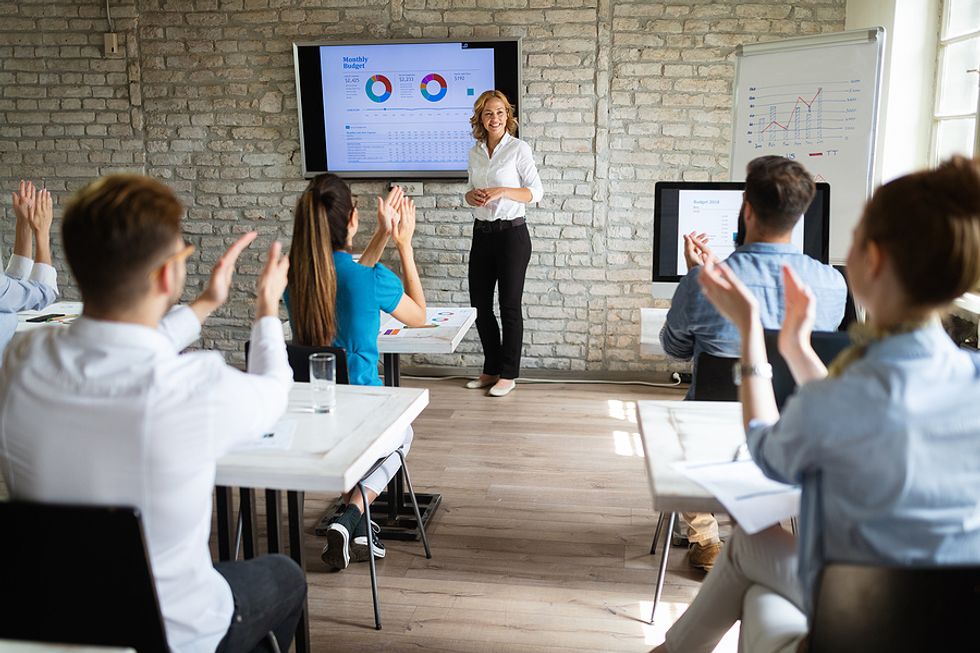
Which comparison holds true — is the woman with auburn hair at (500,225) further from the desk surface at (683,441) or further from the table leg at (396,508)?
the desk surface at (683,441)

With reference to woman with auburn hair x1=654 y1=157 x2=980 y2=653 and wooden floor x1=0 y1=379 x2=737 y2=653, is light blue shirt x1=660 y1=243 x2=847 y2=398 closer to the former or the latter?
wooden floor x1=0 y1=379 x2=737 y2=653

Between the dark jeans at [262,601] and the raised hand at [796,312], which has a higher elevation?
the raised hand at [796,312]

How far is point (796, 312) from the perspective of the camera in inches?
65.9

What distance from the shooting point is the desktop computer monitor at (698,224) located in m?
3.23

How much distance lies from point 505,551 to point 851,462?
6.59 feet

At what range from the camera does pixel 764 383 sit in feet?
5.32

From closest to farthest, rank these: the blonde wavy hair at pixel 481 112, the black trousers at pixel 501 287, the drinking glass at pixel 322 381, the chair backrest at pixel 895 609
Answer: the chair backrest at pixel 895 609
the drinking glass at pixel 322 381
the blonde wavy hair at pixel 481 112
the black trousers at pixel 501 287

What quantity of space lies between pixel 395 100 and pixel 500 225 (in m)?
1.08

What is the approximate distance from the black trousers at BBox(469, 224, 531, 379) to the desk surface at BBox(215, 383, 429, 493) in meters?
2.82

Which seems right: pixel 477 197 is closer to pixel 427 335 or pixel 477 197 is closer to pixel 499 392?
pixel 499 392

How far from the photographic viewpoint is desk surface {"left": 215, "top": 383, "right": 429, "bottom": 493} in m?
1.66

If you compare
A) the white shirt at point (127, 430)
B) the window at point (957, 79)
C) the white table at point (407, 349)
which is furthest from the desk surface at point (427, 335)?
the window at point (957, 79)

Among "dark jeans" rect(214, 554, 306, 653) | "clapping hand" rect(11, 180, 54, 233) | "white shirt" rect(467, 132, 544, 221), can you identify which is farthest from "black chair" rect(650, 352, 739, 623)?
"white shirt" rect(467, 132, 544, 221)

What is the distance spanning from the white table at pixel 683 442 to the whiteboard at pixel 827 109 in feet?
7.07
